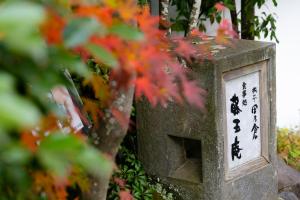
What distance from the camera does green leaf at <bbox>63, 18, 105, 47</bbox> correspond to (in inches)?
52.0

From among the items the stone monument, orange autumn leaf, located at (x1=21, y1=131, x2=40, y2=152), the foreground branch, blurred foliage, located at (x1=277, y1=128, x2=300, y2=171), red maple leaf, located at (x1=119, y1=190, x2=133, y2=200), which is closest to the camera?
orange autumn leaf, located at (x1=21, y1=131, x2=40, y2=152)

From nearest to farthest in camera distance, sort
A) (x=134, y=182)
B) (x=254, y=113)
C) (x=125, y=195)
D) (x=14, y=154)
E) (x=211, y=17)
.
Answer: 1. (x=14, y=154)
2. (x=125, y=195)
3. (x=134, y=182)
4. (x=254, y=113)
5. (x=211, y=17)

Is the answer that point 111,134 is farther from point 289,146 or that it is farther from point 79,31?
point 289,146

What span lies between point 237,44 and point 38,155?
3630 millimetres

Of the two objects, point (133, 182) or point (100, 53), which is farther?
point (133, 182)

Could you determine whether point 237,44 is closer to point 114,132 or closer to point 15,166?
point 114,132

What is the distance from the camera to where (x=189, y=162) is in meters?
4.75

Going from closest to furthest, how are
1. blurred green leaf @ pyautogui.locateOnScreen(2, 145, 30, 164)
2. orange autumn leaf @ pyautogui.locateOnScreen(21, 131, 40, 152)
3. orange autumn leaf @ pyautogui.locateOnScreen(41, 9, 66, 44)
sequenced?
blurred green leaf @ pyautogui.locateOnScreen(2, 145, 30, 164)
orange autumn leaf @ pyautogui.locateOnScreen(41, 9, 66, 44)
orange autumn leaf @ pyautogui.locateOnScreen(21, 131, 40, 152)

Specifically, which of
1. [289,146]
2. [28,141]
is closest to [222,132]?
[28,141]

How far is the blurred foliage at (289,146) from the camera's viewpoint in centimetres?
718

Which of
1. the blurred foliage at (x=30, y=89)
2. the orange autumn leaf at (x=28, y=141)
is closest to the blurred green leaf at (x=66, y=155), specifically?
the blurred foliage at (x=30, y=89)

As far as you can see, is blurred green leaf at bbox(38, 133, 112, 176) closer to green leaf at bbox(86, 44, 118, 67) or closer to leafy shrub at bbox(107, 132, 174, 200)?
green leaf at bbox(86, 44, 118, 67)

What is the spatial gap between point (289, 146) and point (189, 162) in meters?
2.98

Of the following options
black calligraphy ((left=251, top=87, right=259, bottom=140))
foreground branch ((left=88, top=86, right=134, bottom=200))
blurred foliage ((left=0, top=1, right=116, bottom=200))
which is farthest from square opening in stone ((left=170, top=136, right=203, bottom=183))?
blurred foliage ((left=0, top=1, right=116, bottom=200))
